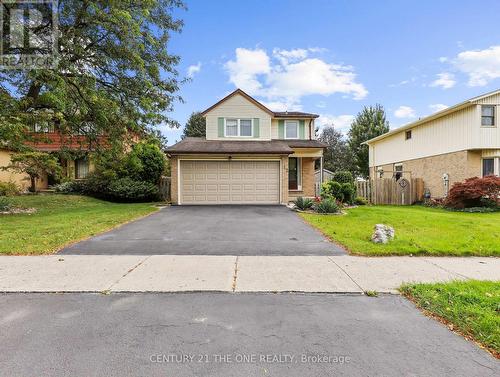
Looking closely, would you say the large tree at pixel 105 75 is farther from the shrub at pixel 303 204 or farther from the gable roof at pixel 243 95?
the shrub at pixel 303 204

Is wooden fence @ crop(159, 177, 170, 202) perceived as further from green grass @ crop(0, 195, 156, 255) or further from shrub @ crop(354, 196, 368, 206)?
shrub @ crop(354, 196, 368, 206)

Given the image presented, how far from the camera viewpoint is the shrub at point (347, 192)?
15180 millimetres

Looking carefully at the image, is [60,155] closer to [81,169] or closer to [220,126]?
[81,169]

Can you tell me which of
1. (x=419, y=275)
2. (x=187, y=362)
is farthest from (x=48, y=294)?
(x=419, y=275)

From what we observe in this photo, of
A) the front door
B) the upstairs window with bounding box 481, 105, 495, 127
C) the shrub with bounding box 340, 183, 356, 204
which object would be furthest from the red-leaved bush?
the front door

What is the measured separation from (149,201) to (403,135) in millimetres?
19594

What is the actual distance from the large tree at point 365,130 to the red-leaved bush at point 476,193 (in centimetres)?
1985

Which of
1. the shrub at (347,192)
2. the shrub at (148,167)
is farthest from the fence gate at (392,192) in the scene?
the shrub at (148,167)

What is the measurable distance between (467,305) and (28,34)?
17165 millimetres

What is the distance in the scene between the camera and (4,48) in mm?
12164

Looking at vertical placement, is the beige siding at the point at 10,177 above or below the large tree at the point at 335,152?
below

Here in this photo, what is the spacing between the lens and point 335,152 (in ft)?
128

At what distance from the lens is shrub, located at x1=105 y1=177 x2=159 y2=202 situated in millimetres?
17188

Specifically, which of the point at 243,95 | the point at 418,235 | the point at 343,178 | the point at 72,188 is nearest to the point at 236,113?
the point at 243,95
